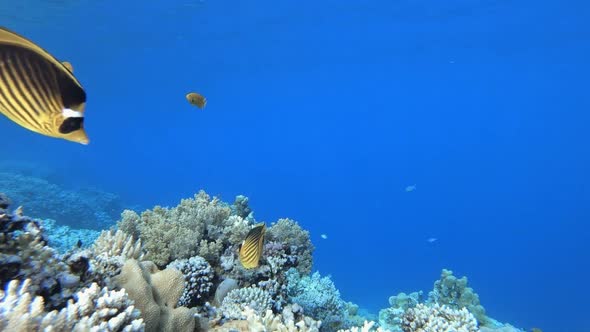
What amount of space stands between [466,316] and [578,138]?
160m

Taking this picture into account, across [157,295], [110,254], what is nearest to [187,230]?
[110,254]

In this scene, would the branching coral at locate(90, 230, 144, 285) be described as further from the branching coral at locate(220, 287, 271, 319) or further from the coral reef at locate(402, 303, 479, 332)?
the coral reef at locate(402, 303, 479, 332)

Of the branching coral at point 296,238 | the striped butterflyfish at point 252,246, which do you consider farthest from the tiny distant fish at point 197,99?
the striped butterflyfish at point 252,246

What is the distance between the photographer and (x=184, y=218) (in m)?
6.43

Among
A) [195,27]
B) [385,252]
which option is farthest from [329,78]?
[385,252]

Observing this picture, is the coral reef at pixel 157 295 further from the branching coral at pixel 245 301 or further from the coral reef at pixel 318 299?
the coral reef at pixel 318 299

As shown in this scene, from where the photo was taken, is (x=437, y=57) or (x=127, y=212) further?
(x=437, y=57)

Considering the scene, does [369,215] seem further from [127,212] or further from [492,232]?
[127,212]

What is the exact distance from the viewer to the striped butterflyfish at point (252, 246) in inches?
171

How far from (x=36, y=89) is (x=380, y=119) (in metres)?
132

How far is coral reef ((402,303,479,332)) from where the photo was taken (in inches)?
228

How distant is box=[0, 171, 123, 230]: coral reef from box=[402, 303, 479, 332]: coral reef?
22.3m

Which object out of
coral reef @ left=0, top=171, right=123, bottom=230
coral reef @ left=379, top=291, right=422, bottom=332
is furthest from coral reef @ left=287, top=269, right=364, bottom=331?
coral reef @ left=0, top=171, right=123, bottom=230

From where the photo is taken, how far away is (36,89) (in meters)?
1.45
